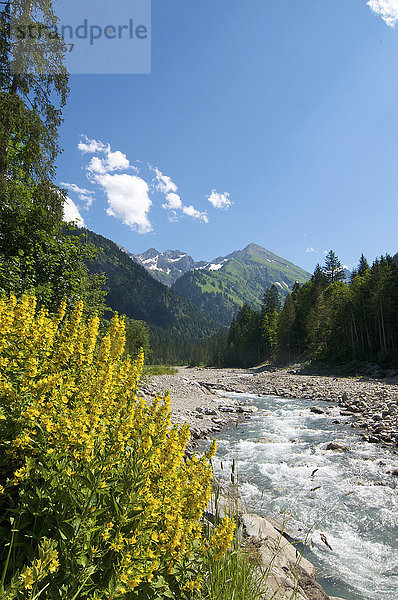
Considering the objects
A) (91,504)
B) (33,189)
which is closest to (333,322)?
(33,189)

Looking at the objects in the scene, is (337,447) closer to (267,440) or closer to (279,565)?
(267,440)

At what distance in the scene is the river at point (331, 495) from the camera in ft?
19.6

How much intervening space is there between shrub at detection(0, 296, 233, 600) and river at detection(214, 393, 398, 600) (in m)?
1.23

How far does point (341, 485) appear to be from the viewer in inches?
372

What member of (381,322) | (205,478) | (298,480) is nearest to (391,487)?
(298,480)

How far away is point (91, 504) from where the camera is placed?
227 cm

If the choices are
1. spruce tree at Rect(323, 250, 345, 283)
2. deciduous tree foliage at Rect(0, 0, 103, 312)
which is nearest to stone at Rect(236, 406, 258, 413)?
deciduous tree foliage at Rect(0, 0, 103, 312)

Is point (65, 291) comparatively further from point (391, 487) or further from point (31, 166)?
point (391, 487)

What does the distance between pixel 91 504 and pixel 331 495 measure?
9.04 meters

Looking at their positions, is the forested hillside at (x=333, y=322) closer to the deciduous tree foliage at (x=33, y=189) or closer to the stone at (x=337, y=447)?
the stone at (x=337, y=447)

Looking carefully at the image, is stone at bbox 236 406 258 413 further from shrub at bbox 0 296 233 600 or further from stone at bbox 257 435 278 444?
shrub at bbox 0 296 233 600

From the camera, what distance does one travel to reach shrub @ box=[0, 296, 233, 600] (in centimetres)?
214

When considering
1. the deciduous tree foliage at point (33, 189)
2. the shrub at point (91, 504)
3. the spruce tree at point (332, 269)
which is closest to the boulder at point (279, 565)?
the shrub at point (91, 504)

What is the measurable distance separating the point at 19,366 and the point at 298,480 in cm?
975
